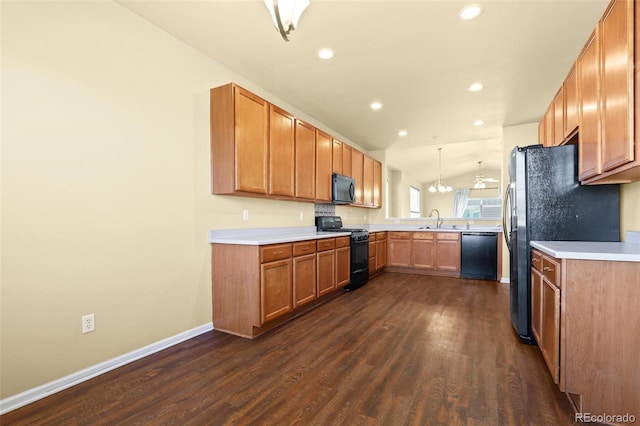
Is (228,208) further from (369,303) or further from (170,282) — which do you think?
(369,303)

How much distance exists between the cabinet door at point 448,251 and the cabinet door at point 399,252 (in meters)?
0.53

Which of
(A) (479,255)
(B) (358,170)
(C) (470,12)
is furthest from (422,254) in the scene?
(C) (470,12)

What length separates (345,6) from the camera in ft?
7.32

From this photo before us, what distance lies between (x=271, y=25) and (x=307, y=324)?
273 centimetres

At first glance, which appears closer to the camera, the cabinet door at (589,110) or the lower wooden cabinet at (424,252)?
the cabinet door at (589,110)

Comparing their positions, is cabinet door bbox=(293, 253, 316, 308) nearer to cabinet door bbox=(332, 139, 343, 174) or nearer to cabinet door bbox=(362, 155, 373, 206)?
cabinet door bbox=(332, 139, 343, 174)

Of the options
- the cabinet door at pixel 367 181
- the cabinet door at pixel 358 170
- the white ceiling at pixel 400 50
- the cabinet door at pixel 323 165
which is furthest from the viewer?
the cabinet door at pixel 367 181

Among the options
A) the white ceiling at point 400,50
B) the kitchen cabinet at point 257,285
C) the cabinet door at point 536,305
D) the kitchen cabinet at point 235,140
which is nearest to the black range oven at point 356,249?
the kitchen cabinet at point 257,285

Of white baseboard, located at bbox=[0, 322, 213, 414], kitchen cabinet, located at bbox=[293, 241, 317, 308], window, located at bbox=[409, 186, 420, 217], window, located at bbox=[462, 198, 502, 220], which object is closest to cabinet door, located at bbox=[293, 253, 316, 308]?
kitchen cabinet, located at bbox=[293, 241, 317, 308]

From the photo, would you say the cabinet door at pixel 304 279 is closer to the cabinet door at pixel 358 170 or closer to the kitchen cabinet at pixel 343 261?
the kitchen cabinet at pixel 343 261

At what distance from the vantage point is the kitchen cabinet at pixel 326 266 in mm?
3543

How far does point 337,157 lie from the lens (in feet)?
15.4

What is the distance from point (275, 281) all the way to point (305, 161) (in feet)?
5.49

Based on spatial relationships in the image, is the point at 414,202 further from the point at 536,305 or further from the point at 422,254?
the point at 536,305
